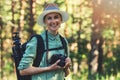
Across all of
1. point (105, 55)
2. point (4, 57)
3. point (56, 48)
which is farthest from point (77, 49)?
point (56, 48)

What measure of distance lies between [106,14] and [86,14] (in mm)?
2880

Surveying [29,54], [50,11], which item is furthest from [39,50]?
[50,11]

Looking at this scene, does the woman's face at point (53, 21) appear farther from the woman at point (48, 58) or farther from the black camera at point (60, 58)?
the black camera at point (60, 58)

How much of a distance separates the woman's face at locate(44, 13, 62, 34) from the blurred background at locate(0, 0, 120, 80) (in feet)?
40.1

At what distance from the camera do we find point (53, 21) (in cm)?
490

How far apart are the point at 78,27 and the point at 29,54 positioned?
1721 cm

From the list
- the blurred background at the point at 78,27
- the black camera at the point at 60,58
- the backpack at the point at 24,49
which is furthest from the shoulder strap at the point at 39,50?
the blurred background at the point at 78,27

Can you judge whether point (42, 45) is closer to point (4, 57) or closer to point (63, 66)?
point (63, 66)

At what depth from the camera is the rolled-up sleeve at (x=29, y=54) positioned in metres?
4.87

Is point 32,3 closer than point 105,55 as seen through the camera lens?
Yes

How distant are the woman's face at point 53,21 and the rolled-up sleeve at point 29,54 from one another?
190 mm

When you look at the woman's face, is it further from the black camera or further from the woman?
the black camera

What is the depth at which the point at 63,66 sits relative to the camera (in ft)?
16.0

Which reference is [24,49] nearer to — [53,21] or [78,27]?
[53,21]
